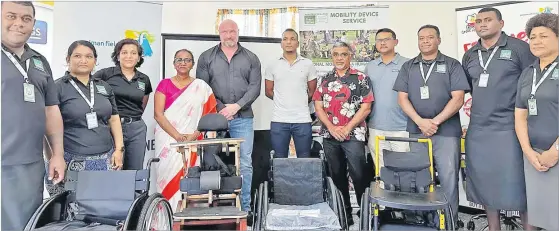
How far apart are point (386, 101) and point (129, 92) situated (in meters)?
2.15

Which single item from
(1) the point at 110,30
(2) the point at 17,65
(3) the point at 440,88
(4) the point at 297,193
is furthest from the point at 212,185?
(1) the point at 110,30

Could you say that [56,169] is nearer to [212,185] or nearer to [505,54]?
[212,185]

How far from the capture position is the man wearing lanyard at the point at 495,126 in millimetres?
2648

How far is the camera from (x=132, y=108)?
3.21 meters

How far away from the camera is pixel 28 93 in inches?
88.0

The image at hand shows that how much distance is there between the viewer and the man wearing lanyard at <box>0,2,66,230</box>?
217 cm

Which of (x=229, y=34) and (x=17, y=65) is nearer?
(x=17, y=65)

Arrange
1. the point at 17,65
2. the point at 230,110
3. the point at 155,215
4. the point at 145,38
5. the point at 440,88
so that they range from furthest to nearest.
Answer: the point at 145,38, the point at 230,110, the point at 440,88, the point at 155,215, the point at 17,65

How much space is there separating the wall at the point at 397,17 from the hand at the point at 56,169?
2.75 m

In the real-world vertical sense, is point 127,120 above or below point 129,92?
below

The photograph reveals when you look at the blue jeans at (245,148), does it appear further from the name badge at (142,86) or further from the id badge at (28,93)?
the id badge at (28,93)

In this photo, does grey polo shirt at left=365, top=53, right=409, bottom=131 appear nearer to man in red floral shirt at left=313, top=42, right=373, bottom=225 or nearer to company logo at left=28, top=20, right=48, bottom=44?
man in red floral shirt at left=313, top=42, right=373, bottom=225

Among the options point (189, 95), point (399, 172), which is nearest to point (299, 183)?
point (399, 172)

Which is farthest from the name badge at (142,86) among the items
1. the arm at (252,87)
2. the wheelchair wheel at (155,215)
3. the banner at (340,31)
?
the banner at (340,31)
